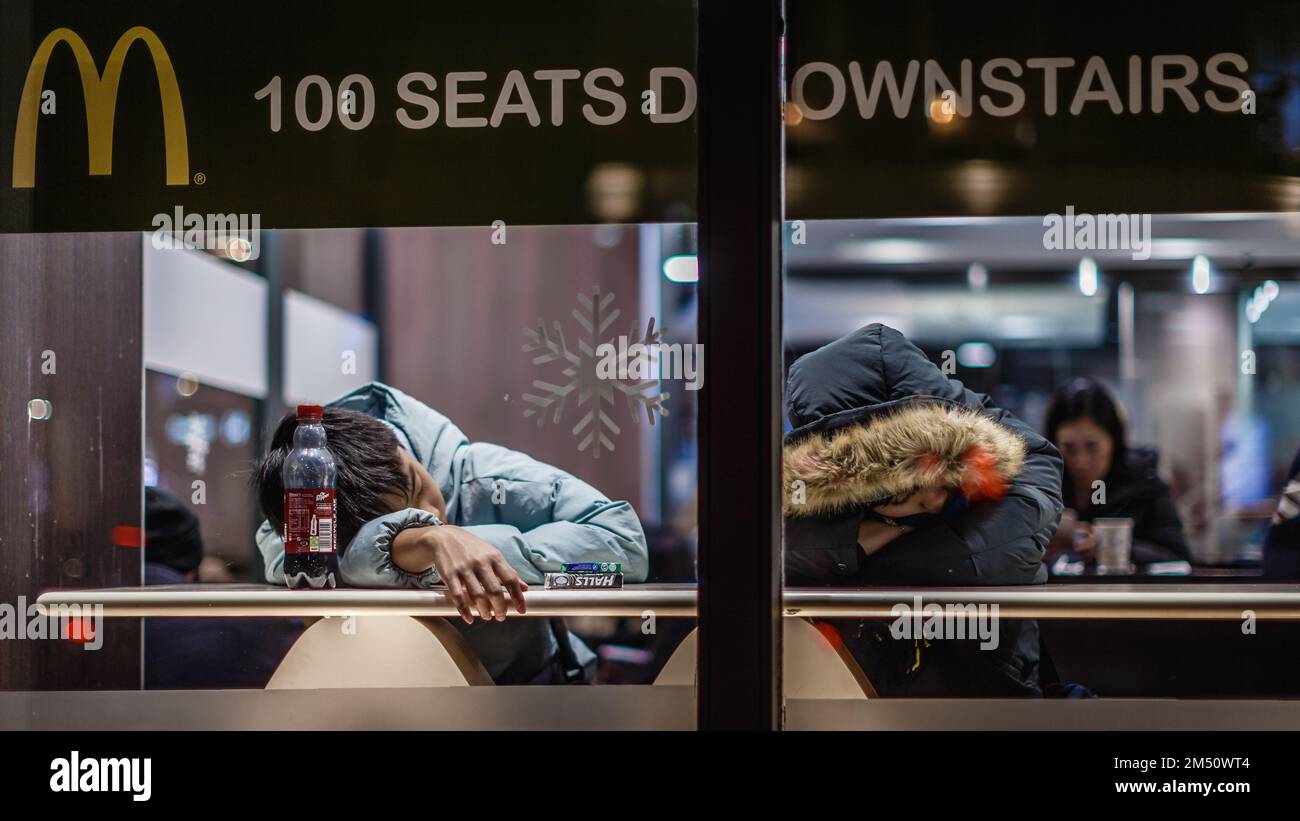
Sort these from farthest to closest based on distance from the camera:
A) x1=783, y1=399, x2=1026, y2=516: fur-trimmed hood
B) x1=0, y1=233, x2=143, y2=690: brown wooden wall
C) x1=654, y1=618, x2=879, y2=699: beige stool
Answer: x1=0, y1=233, x2=143, y2=690: brown wooden wall, x1=783, y1=399, x2=1026, y2=516: fur-trimmed hood, x1=654, y1=618, x2=879, y2=699: beige stool

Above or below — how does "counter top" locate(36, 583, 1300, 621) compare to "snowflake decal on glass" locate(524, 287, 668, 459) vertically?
A: below

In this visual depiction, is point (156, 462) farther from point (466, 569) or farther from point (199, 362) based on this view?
point (466, 569)

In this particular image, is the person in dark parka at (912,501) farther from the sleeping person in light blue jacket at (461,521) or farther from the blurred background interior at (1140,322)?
the sleeping person in light blue jacket at (461,521)

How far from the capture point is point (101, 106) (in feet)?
8.30

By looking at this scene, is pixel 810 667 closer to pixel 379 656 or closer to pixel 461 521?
pixel 461 521

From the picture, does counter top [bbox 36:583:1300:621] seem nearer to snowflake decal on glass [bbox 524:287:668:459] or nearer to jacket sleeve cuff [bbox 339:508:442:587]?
jacket sleeve cuff [bbox 339:508:442:587]

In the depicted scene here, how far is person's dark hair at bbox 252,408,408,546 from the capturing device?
2570 millimetres

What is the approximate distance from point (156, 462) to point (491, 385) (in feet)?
2.87

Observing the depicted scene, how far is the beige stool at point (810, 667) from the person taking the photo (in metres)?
2.36

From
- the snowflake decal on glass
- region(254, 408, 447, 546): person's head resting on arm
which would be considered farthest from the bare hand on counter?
the snowflake decal on glass

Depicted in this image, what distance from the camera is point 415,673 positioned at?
8.16ft

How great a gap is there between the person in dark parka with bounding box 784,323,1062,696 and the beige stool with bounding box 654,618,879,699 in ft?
0.14

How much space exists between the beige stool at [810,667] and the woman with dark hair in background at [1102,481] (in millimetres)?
572
